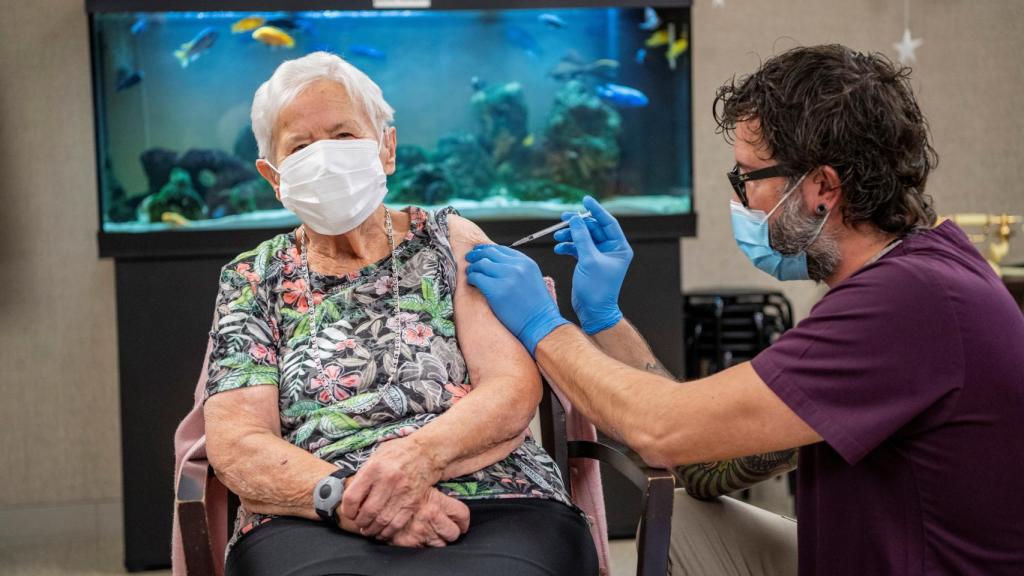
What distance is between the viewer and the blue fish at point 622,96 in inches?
129

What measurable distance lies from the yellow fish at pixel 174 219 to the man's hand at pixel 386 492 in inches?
71.0

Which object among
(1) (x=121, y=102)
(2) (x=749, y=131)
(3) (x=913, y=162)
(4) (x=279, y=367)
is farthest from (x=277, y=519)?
(1) (x=121, y=102)

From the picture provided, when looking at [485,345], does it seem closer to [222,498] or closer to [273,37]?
[222,498]

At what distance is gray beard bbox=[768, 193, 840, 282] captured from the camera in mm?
1523

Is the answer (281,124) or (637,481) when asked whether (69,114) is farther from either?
(637,481)

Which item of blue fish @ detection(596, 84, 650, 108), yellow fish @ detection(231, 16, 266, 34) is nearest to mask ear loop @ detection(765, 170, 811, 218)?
blue fish @ detection(596, 84, 650, 108)

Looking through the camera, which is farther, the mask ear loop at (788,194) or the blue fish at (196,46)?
the blue fish at (196,46)

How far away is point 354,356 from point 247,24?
1.72 meters

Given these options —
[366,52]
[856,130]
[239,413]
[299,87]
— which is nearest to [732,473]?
[856,130]

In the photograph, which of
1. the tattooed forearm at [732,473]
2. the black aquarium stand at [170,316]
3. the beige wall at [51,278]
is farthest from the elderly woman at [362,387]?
the beige wall at [51,278]

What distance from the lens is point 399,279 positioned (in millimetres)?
1913

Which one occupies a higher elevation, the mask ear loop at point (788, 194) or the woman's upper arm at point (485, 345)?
the mask ear loop at point (788, 194)

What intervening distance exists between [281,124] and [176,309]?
Result: 1.39 m

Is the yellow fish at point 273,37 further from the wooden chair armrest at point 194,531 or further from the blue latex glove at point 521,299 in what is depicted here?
the wooden chair armrest at point 194,531
